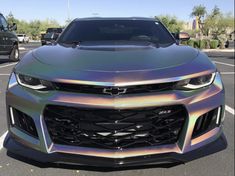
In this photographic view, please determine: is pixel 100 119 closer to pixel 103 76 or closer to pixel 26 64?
pixel 103 76

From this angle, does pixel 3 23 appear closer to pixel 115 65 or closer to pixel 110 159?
pixel 115 65

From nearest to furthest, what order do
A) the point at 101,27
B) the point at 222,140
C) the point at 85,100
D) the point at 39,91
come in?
the point at 85,100 < the point at 39,91 < the point at 222,140 < the point at 101,27

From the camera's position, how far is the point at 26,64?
3.37 metres

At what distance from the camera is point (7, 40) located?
14047 mm

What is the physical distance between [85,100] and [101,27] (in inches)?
85.7

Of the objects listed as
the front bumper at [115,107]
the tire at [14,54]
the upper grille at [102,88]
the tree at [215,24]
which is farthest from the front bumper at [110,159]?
the tree at [215,24]

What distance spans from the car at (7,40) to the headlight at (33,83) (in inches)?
420

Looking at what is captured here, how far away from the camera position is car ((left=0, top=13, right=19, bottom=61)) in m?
13.5

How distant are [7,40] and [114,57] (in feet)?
37.7

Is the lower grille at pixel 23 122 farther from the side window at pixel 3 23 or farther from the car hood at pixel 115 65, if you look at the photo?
the side window at pixel 3 23

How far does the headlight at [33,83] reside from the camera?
3.04m

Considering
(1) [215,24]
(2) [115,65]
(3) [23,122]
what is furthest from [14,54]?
(1) [215,24]

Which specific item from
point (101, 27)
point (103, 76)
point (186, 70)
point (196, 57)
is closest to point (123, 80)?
point (103, 76)

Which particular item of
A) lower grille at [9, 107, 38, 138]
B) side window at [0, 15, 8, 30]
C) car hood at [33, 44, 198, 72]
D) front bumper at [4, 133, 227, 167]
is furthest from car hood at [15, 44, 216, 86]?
side window at [0, 15, 8, 30]
